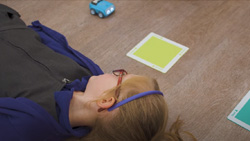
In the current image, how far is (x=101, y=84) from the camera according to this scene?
0.86 metres

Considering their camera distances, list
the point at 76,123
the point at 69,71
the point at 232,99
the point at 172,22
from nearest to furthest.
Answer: the point at 76,123
the point at 69,71
the point at 232,99
the point at 172,22

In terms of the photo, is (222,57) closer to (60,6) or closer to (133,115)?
(133,115)

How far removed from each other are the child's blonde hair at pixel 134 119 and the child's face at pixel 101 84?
35 millimetres

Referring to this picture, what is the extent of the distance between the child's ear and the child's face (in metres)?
0.05

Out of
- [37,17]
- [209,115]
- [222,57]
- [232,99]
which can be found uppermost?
[222,57]

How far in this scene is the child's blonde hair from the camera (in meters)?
0.75

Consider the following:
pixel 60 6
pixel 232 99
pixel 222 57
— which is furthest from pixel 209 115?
pixel 60 6

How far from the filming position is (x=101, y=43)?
146 cm

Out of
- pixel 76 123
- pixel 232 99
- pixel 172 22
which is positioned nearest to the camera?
pixel 76 123

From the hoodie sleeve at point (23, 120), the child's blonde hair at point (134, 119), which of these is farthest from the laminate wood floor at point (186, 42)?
the hoodie sleeve at point (23, 120)

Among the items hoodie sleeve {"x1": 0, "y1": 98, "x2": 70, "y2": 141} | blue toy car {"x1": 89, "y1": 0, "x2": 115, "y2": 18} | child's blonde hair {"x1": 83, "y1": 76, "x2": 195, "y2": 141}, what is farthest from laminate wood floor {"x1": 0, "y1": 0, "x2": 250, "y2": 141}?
hoodie sleeve {"x1": 0, "y1": 98, "x2": 70, "y2": 141}

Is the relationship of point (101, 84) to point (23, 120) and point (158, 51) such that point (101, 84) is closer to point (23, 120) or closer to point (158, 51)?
point (23, 120)

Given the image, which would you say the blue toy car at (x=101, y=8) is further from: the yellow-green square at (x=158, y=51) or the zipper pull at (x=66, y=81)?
the zipper pull at (x=66, y=81)

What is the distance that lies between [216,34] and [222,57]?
181 millimetres
